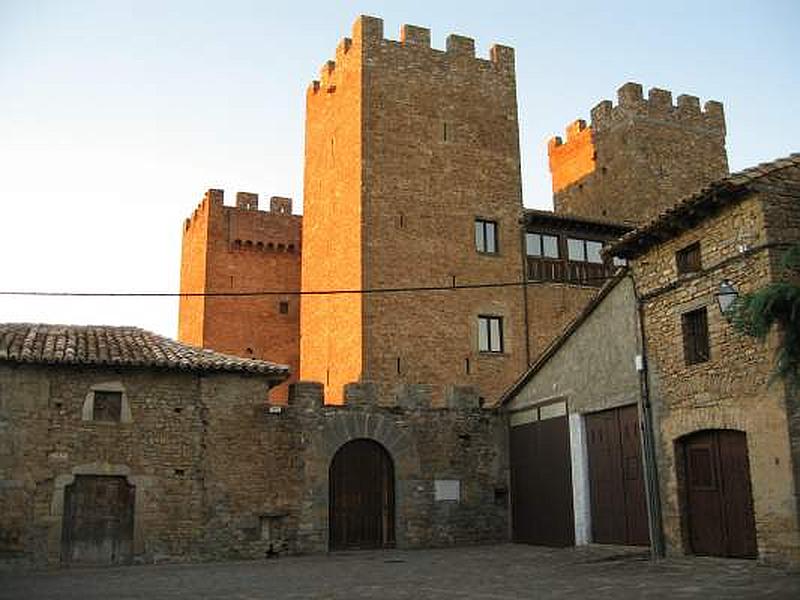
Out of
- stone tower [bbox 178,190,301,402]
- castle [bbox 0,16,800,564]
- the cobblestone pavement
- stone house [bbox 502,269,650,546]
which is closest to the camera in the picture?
the cobblestone pavement

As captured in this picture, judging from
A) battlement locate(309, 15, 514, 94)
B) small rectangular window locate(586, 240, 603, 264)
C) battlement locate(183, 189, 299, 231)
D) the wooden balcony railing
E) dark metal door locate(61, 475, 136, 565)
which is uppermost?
battlement locate(309, 15, 514, 94)

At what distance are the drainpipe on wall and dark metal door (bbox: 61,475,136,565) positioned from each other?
9.35 meters

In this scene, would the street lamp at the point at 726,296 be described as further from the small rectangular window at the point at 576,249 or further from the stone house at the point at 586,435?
the small rectangular window at the point at 576,249

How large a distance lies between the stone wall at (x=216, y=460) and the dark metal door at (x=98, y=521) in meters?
0.17

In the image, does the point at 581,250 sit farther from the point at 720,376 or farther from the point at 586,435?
the point at 720,376

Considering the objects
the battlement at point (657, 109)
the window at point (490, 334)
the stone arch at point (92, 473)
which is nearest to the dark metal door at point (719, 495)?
the stone arch at point (92, 473)

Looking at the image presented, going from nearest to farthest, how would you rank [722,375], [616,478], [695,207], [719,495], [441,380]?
[722,375], [719,495], [695,207], [616,478], [441,380]

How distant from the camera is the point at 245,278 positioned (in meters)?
35.9

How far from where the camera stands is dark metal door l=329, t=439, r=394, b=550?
18000 mm

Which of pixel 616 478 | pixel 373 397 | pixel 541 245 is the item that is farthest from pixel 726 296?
pixel 541 245

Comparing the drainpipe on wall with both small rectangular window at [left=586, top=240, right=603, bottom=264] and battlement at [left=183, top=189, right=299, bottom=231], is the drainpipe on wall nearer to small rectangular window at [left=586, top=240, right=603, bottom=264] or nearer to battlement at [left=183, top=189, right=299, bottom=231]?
small rectangular window at [left=586, top=240, right=603, bottom=264]

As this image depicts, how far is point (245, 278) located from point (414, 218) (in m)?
12.5

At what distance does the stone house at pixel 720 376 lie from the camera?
11.9 metres

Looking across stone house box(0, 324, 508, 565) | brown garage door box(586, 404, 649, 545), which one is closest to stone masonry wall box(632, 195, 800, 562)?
brown garage door box(586, 404, 649, 545)
